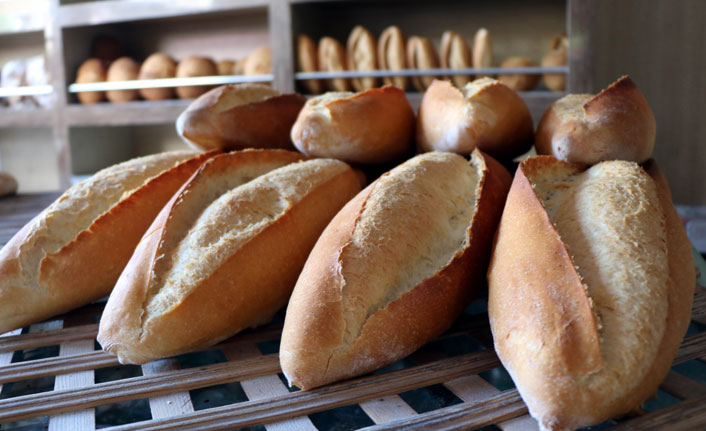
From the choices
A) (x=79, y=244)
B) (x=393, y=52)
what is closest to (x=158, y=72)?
→ (x=393, y=52)

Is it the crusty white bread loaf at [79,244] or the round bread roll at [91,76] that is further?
the round bread roll at [91,76]

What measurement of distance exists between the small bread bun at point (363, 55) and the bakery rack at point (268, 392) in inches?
56.8

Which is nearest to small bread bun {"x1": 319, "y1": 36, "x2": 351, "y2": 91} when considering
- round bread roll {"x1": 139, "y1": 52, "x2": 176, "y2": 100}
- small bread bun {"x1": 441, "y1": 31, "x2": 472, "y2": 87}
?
small bread bun {"x1": 441, "y1": 31, "x2": 472, "y2": 87}

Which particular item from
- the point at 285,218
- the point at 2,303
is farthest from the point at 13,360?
the point at 285,218

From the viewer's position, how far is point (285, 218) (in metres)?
0.67

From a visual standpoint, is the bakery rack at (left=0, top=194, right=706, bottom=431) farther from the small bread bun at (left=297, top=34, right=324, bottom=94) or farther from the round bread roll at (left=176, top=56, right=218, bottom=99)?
the round bread roll at (left=176, top=56, right=218, bottom=99)

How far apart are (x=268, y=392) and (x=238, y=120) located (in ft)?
1.58

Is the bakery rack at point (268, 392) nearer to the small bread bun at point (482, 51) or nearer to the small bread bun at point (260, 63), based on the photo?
the small bread bun at point (482, 51)

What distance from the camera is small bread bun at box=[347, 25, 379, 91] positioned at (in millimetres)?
1935

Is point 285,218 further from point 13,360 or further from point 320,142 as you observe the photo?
point 13,360

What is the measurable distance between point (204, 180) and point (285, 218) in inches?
5.5

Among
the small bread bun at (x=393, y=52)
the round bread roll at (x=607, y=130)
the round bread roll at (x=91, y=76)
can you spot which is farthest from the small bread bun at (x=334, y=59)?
the round bread roll at (x=607, y=130)

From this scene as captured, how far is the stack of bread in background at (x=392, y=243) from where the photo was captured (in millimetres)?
441

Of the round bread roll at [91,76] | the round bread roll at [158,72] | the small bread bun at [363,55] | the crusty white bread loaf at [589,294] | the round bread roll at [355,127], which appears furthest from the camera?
the round bread roll at [91,76]
